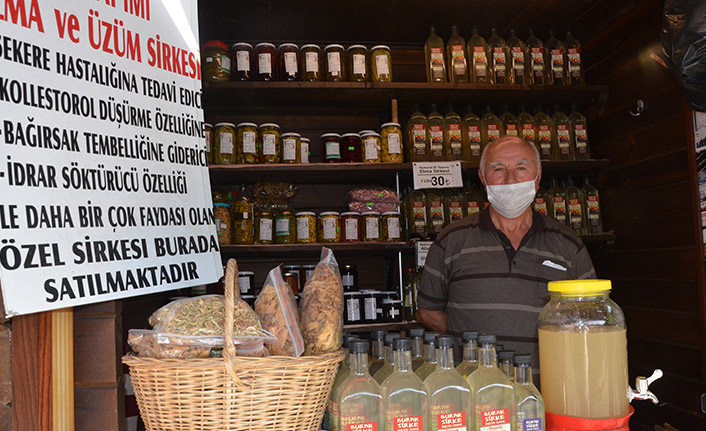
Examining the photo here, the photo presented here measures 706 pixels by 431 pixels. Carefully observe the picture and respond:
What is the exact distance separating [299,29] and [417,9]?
655 mm

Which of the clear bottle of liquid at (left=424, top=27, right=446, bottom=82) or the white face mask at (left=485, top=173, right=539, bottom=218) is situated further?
the clear bottle of liquid at (left=424, top=27, right=446, bottom=82)

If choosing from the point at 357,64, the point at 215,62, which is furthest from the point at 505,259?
the point at 215,62

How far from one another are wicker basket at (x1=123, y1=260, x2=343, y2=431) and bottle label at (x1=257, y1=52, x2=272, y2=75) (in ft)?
7.08

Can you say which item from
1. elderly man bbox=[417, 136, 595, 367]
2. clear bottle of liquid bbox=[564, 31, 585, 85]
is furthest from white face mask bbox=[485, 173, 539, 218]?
clear bottle of liquid bbox=[564, 31, 585, 85]

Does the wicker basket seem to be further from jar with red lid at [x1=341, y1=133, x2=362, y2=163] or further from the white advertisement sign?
jar with red lid at [x1=341, y1=133, x2=362, y2=163]

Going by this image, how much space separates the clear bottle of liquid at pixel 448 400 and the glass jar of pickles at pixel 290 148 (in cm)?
204

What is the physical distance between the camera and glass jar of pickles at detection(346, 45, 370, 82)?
10.1 ft

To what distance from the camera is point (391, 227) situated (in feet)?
10.1

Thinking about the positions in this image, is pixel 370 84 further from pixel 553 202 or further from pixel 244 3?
pixel 553 202

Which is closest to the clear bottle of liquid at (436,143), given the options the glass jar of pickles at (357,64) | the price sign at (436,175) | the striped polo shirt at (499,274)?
the price sign at (436,175)

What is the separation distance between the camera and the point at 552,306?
1161 mm

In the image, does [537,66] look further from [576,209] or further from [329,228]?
[329,228]

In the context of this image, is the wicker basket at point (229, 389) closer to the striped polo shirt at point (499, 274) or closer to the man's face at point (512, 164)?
the striped polo shirt at point (499, 274)

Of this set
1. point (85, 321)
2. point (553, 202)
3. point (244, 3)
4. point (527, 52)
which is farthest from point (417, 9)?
point (85, 321)
